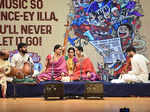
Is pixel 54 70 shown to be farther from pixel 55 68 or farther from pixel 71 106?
pixel 71 106

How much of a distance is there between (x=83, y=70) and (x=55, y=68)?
72 cm

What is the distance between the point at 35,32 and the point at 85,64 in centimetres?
198

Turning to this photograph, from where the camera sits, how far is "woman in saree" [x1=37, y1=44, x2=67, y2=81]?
8.04 m

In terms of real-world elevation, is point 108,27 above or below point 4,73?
above

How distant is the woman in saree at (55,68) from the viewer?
8.04 m

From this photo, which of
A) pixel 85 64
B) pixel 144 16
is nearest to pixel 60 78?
pixel 85 64

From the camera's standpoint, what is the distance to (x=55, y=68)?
815 centimetres

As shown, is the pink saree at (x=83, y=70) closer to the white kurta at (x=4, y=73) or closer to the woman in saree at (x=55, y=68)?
the woman in saree at (x=55, y=68)

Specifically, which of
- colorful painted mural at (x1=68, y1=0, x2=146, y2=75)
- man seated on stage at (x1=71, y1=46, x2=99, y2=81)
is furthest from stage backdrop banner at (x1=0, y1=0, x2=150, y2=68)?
man seated on stage at (x1=71, y1=46, x2=99, y2=81)

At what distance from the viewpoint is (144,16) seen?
962 centimetres

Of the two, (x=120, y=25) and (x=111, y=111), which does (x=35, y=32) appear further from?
(x=111, y=111)

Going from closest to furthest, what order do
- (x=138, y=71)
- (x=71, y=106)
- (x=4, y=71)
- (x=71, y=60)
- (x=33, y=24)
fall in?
(x=71, y=106)
(x=4, y=71)
(x=138, y=71)
(x=71, y=60)
(x=33, y=24)

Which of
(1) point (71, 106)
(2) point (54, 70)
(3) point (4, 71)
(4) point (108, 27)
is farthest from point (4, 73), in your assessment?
(4) point (108, 27)

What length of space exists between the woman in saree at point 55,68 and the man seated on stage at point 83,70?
333mm
